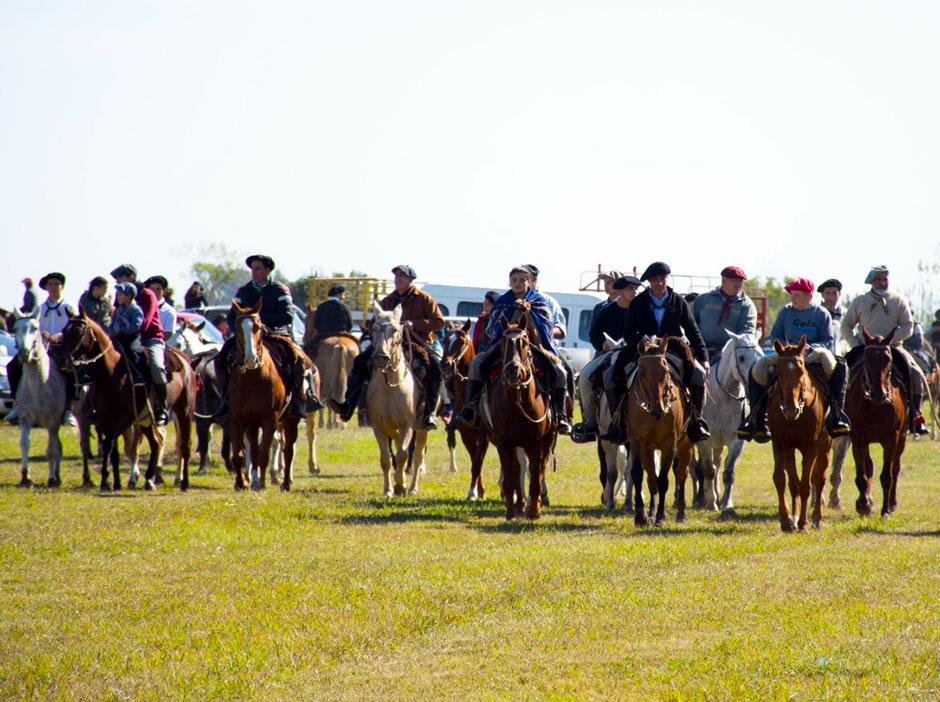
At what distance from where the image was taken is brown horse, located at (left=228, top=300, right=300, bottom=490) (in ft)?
53.1

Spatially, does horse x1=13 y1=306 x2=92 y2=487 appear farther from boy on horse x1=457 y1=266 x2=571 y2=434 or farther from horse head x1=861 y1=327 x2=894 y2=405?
horse head x1=861 y1=327 x2=894 y2=405

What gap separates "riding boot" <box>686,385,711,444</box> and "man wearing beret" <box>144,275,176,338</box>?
7534 mm

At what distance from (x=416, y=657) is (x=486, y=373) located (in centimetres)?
679

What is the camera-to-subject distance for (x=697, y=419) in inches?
545

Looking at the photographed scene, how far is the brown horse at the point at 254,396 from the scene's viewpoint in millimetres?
16188

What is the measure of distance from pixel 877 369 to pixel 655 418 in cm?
273

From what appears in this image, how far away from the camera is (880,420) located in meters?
14.6

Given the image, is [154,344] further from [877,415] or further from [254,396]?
[877,415]

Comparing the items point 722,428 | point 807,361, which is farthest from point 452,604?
point 722,428

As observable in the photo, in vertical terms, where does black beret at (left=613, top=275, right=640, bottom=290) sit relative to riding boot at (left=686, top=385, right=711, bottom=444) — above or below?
above

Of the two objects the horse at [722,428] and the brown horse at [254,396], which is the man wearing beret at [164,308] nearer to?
the brown horse at [254,396]

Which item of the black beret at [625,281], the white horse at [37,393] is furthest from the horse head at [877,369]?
the white horse at [37,393]

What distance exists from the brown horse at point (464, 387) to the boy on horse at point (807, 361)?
138 inches

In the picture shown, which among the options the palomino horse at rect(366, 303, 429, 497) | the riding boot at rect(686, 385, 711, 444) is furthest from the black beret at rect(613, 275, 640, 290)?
the palomino horse at rect(366, 303, 429, 497)
